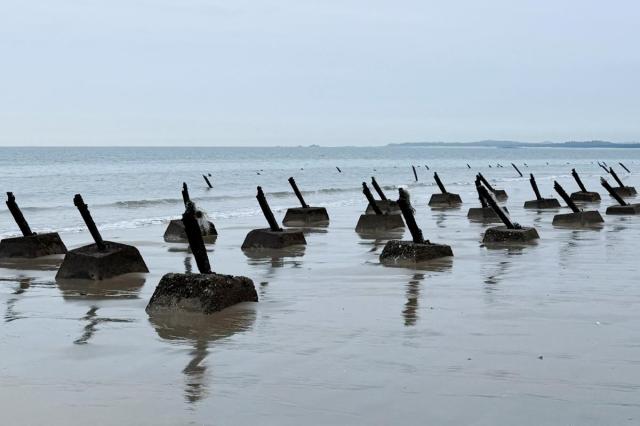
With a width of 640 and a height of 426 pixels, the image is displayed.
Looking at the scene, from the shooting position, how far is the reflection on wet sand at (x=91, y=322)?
23.7 feet

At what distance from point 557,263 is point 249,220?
13.4 meters

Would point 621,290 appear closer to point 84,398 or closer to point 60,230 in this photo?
point 84,398

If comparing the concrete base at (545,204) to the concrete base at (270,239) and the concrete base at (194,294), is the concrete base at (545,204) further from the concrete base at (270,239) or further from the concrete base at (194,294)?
the concrete base at (194,294)

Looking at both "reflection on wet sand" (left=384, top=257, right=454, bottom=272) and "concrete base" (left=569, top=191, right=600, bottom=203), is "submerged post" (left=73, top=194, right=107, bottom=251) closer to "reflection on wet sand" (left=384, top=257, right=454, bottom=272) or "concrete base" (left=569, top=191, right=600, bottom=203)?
"reflection on wet sand" (left=384, top=257, right=454, bottom=272)

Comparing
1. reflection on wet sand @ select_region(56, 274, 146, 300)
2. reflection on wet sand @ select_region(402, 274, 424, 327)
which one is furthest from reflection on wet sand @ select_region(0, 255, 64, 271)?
reflection on wet sand @ select_region(402, 274, 424, 327)

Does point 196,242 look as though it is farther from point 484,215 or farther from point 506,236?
point 484,215

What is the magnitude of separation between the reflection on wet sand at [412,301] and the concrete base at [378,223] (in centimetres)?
766

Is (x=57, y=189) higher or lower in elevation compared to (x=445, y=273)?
lower

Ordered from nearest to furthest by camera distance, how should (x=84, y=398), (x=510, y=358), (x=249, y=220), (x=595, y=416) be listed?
(x=595, y=416) → (x=84, y=398) → (x=510, y=358) → (x=249, y=220)

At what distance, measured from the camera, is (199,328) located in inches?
301

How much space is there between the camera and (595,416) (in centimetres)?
511

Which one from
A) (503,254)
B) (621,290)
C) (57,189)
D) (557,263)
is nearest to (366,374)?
(621,290)

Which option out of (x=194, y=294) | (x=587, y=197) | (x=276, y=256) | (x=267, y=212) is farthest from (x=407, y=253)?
(x=587, y=197)

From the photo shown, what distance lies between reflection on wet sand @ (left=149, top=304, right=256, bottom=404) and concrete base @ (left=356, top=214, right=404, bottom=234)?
1001 cm
